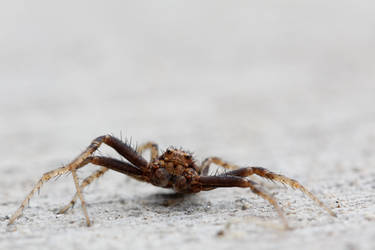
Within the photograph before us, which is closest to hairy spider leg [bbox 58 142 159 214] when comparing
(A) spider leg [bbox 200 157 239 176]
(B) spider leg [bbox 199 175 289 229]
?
(A) spider leg [bbox 200 157 239 176]

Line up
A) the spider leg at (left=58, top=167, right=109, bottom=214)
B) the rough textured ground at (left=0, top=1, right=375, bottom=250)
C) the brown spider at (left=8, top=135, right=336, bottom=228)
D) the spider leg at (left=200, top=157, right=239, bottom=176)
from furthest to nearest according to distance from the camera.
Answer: the spider leg at (left=200, top=157, right=239, bottom=176) → the spider leg at (left=58, top=167, right=109, bottom=214) → the brown spider at (left=8, top=135, right=336, bottom=228) → the rough textured ground at (left=0, top=1, right=375, bottom=250)

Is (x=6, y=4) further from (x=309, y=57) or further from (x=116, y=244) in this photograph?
(x=116, y=244)

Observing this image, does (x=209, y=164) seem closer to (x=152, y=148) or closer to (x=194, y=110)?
(x=152, y=148)

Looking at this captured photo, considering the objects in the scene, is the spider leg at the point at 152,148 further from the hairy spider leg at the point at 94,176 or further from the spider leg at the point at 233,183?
the spider leg at the point at 233,183

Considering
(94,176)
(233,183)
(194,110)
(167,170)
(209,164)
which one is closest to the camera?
(233,183)

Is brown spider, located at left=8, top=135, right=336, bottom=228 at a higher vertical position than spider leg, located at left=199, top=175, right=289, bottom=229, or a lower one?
higher

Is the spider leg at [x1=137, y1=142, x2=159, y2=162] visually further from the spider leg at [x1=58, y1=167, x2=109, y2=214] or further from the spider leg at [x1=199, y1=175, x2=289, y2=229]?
the spider leg at [x1=199, y1=175, x2=289, y2=229]

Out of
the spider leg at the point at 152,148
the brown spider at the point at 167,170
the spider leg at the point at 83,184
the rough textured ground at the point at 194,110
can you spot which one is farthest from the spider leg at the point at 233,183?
the spider leg at the point at 83,184

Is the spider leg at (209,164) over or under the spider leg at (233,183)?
over

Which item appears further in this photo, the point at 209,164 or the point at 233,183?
the point at 209,164

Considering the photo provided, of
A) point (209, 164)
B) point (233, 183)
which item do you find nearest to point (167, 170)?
point (233, 183)
